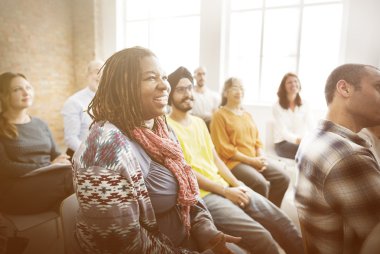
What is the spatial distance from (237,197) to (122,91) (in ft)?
2.96

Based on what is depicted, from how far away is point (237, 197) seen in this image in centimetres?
149

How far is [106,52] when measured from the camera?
4.95 meters

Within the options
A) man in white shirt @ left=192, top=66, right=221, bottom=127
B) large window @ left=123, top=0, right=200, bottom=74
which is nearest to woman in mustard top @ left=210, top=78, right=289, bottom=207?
man in white shirt @ left=192, top=66, right=221, bottom=127

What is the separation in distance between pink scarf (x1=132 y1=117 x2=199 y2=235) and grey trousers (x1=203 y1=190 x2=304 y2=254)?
38cm

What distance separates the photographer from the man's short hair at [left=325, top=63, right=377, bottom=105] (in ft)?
3.38

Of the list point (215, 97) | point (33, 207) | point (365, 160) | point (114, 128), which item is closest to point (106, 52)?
point (215, 97)

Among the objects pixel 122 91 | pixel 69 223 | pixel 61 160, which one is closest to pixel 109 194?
pixel 69 223

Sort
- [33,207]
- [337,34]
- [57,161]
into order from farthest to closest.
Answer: [337,34] < [57,161] < [33,207]

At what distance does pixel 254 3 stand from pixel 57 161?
11.8ft

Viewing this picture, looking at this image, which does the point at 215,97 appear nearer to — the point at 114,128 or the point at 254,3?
the point at 254,3

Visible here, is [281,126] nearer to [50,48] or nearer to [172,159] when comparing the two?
[172,159]

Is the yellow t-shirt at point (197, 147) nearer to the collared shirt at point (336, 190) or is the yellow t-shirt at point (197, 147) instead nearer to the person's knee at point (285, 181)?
the collared shirt at point (336, 190)

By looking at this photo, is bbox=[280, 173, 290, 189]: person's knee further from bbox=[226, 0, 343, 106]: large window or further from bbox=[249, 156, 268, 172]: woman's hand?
bbox=[226, 0, 343, 106]: large window

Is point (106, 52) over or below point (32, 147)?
over
